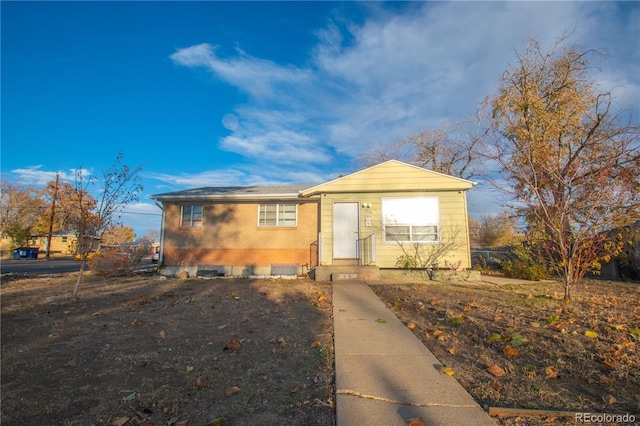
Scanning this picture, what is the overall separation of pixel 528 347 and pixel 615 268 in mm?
10932

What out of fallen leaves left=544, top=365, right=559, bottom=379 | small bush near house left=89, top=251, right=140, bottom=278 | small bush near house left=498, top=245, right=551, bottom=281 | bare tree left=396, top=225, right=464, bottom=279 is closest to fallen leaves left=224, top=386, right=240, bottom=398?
fallen leaves left=544, top=365, right=559, bottom=379

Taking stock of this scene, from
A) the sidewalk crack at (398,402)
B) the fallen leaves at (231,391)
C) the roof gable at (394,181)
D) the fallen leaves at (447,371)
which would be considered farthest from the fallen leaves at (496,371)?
the roof gable at (394,181)

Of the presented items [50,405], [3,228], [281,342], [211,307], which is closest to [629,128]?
[281,342]

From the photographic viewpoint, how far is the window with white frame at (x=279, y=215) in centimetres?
1297

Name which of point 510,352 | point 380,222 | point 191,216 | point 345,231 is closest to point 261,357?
point 510,352

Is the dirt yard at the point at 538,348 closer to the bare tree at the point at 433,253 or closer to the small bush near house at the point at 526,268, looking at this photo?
the small bush near house at the point at 526,268

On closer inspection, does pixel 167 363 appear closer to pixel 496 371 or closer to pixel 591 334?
pixel 496 371

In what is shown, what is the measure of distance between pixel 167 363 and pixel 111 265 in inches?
425

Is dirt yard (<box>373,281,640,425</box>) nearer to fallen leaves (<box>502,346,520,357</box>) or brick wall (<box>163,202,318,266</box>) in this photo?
fallen leaves (<box>502,346,520,357</box>)

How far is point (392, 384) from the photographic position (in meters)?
2.91

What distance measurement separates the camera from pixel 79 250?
768cm

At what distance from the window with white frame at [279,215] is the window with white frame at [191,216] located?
8.42 feet

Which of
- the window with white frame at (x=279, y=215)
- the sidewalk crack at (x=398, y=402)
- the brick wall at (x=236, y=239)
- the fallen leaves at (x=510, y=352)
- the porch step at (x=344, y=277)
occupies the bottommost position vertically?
the sidewalk crack at (x=398, y=402)

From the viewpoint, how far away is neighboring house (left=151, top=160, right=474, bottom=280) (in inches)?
439
